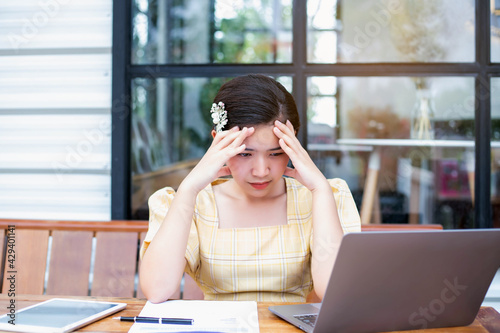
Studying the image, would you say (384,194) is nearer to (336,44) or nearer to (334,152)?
(334,152)

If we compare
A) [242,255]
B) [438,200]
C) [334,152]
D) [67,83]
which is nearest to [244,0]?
[334,152]

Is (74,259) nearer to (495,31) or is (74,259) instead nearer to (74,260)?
(74,260)

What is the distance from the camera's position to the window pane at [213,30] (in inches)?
129

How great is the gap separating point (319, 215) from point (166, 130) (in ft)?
13.6

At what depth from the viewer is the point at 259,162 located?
147 cm

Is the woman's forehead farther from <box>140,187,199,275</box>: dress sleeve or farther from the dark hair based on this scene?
<box>140,187,199,275</box>: dress sleeve

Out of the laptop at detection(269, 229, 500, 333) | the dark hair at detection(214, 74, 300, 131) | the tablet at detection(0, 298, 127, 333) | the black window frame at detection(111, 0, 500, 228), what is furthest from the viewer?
the black window frame at detection(111, 0, 500, 228)

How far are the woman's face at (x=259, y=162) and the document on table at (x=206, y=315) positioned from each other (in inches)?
15.9

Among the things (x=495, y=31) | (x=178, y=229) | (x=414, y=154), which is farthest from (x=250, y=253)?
(x=414, y=154)

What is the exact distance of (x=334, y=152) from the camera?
3.73m

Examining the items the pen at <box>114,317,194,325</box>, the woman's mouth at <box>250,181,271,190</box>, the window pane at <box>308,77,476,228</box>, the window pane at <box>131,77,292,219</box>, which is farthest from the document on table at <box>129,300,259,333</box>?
the window pane at <box>308,77,476,228</box>

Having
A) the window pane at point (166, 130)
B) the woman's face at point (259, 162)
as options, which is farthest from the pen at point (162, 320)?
the window pane at point (166, 130)

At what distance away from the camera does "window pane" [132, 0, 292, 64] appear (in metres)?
3.27

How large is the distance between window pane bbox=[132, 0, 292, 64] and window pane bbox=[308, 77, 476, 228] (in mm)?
653
